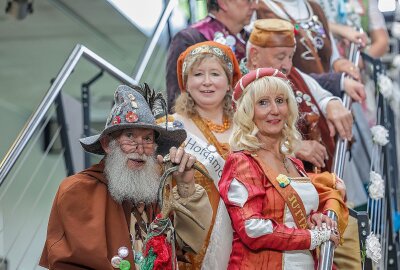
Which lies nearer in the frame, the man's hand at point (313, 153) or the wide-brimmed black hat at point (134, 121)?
the wide-brimmed black hat at point (134, 121)

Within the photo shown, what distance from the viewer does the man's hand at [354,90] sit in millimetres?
6969

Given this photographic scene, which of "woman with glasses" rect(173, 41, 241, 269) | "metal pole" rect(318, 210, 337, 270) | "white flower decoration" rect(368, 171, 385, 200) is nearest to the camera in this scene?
"metal pole" rect(318, 210, 337, 270)

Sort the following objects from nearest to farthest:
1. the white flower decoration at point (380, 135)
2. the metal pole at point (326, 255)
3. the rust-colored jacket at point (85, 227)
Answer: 1. the rust-colored jacket at point (85, 227)
2. the metal pole at point (326, 255)
3. the white flower decoration at point (380, 135)

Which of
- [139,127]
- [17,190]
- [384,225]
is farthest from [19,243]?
[139,127]

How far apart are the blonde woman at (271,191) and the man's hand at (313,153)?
106 cm

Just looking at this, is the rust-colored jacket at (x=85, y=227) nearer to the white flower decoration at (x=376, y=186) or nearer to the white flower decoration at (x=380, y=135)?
the white flower decoration at (x=376, y=186)

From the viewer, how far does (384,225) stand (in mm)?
7105

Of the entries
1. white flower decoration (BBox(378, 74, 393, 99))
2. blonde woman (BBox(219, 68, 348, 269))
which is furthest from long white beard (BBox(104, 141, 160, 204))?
white flower decoration (BBox(378, 74, 393, 99))

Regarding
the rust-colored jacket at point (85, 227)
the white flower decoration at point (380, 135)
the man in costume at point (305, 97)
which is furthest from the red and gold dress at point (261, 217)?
the white flower decoration at point (380, 135)

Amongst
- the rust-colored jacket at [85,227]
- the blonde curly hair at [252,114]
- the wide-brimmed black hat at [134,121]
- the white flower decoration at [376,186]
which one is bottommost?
the rust-colored jacket at [85,227]

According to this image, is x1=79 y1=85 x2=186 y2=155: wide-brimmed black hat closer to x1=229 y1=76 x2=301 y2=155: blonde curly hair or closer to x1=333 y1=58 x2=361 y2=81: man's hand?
x1=229 y1=76 x2=301 y2=155: blonde curly hair

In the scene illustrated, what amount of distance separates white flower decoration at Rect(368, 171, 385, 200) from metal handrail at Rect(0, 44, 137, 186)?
1.73m

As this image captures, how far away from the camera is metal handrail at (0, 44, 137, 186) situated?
5.90 meters

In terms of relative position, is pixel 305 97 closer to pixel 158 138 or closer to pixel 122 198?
pixel 158 138
